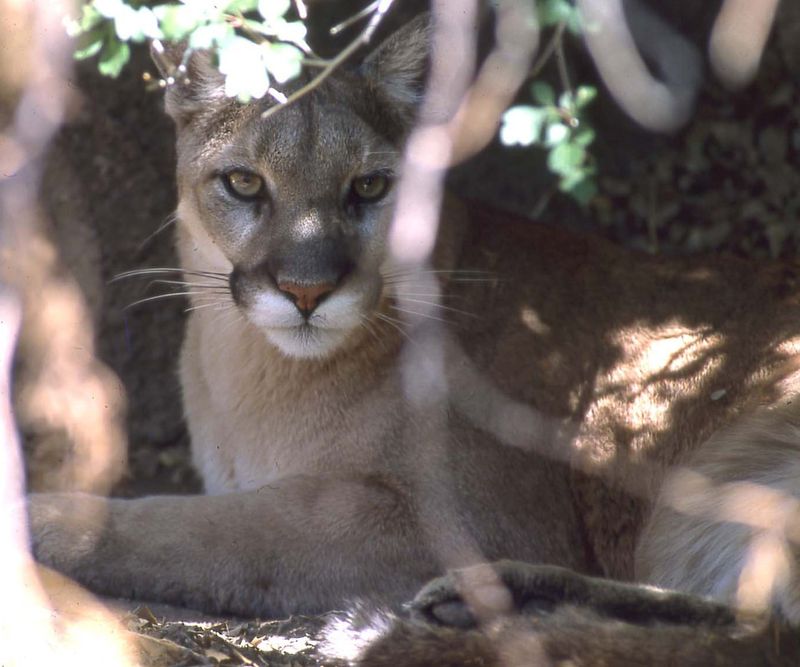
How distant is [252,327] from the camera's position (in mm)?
3535

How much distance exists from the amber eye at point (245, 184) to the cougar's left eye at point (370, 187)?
261mm

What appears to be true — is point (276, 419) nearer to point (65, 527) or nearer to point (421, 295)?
point (421, 295)

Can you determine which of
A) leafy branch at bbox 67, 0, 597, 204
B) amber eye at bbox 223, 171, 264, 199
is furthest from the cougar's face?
leafy branch at bbox 67, 0, 597, 204

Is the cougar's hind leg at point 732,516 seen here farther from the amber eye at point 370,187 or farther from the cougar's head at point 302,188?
the amber eye at point 370,187

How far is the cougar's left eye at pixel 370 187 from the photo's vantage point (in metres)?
3.38

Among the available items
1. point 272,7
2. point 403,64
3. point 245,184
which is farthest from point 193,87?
point 272,7

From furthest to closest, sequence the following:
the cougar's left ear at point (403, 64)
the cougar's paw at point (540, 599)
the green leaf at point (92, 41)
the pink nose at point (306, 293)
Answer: the cougar's left ear at point (403, 64)
the pink nose at point (306, 293)
the cougar's paw at point (540, 599)
the green leaf at point (92, 41)

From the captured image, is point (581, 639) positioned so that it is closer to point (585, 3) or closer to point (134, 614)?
point (134, 614)

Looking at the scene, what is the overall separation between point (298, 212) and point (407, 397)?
2.01 ft

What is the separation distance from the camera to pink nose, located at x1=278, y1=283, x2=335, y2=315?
123 inches

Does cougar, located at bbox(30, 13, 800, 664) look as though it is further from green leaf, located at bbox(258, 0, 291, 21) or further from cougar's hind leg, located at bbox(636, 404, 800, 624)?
green leaf, located at bbox(258, 0, 291, 21)

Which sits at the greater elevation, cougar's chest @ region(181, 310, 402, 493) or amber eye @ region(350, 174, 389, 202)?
amber eye @ region(350, 174, 389, 202)

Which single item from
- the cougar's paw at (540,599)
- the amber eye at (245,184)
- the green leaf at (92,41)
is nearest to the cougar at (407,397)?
the amber eye at (245,184)

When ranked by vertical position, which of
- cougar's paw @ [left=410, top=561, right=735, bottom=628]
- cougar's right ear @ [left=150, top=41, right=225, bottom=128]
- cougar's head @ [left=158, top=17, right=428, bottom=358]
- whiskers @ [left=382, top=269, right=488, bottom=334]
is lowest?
cougar's paw @ [left=410, top=561, right=735, bottom=628]
